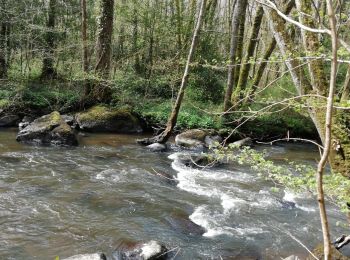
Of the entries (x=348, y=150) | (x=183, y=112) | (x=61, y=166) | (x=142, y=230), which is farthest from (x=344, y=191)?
(x=183, y=112)

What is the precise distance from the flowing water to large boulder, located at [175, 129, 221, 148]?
2358mm

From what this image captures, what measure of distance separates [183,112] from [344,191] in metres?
11.8

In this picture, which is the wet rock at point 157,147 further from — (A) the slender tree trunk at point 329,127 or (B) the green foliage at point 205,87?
(A) the slender tree trunk at point 329,127

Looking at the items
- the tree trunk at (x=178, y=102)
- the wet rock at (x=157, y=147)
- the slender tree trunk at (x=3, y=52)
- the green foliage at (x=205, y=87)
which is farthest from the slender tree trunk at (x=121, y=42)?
the wet rock at (x=157, y=147)

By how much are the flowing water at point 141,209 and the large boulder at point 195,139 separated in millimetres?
2358

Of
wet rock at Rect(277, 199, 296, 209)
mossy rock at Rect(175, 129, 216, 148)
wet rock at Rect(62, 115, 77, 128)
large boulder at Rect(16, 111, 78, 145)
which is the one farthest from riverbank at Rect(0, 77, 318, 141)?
wet rock at Rect(277, 199, 296, 209)

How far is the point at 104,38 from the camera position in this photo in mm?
15805

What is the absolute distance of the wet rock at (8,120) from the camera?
14.6 meters

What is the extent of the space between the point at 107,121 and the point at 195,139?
3616 millimetres

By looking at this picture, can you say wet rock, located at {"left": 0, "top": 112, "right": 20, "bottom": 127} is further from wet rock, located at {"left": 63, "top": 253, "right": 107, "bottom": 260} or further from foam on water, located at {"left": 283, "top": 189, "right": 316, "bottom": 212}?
wet rock, located at {"left": 63, "top": 253, "right": 107, "bottom": 260}

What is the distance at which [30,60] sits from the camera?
18.4 m

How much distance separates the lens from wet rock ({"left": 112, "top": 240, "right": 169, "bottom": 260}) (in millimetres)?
5188

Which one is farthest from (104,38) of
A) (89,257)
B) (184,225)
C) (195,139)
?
(89,257)

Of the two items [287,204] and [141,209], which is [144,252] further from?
[287,204]
